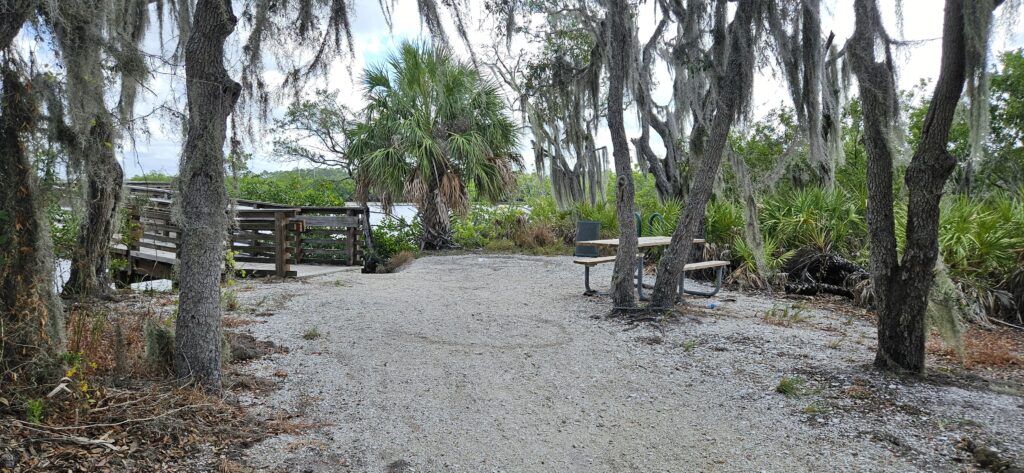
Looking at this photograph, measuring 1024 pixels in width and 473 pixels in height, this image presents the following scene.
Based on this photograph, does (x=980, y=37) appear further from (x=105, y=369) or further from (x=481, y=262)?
(x=481, y=262)

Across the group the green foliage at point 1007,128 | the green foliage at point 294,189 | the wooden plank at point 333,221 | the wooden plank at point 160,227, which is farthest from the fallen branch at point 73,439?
the green foliage at point 1007,128

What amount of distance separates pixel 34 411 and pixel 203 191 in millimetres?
1391

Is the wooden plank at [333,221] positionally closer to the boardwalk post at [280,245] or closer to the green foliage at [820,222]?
the boardwalk post at [280,245]

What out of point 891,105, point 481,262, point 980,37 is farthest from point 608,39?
point 481,262

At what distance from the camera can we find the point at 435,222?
47.3 feet

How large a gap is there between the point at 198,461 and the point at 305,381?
1421 mm

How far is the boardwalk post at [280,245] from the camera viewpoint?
10055mm

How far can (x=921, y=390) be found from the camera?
13.8ft

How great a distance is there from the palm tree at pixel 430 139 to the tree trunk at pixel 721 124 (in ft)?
24.0

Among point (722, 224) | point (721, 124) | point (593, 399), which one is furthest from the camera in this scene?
point (722, 224)

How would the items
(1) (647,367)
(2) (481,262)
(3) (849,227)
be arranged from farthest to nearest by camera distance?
(2) (481,262), (3) (849,227), (1) (647,367)

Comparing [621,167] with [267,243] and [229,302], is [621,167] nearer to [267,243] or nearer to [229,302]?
[229,302]

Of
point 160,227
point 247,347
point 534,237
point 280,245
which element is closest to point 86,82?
point 247,347

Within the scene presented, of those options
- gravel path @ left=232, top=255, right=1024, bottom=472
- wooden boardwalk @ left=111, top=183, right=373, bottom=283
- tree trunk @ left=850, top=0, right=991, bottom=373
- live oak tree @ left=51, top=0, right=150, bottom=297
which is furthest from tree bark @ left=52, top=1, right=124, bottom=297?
wooden boardwalk @ left=111, top=183, right=373, bottom=283
